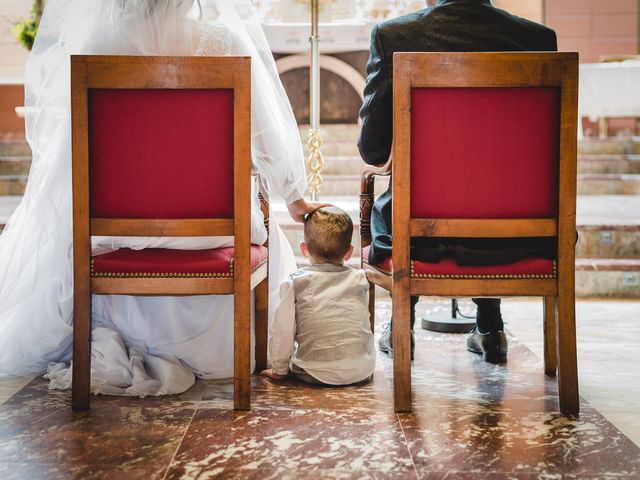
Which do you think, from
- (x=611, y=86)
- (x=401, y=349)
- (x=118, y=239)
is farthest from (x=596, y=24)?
(x=118, y=239)

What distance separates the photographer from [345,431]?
1.96m

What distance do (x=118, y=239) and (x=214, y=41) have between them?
2.24 feet

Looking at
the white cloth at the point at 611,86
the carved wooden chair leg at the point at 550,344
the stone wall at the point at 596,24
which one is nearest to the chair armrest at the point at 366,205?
the carved wooden chair leg at the point at 550,344

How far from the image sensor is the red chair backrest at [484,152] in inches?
81.4

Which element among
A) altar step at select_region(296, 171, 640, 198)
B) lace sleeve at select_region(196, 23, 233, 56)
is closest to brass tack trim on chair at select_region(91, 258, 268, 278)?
lace sleeve at select_region(196, 23, 233, 56)

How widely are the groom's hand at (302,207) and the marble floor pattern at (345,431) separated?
564 millimetres

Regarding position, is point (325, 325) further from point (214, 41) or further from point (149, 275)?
point (214, 41)

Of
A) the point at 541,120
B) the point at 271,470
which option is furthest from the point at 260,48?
the point at 271,470

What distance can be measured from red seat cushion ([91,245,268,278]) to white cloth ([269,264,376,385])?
32 centimetres

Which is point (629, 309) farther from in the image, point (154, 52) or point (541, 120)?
point (154, 52)

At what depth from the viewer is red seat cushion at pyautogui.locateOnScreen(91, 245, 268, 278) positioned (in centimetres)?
210

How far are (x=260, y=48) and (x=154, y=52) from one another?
34 centimetres

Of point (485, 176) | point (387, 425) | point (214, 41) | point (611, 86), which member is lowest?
point (387, 425)

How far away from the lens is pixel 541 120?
2074mm
